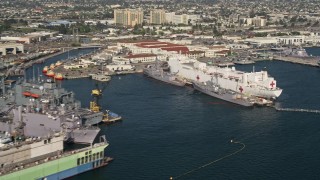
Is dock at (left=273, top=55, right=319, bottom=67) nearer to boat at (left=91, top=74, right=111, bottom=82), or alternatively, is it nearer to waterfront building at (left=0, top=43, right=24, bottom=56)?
boat at (left=91, top=74, right=111, bottom=82)

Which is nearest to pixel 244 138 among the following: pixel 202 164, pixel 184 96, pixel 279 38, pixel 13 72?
pixel 202 164

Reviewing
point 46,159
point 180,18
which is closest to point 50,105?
point 46,159

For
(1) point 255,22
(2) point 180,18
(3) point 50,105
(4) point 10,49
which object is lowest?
(3) point 50,105

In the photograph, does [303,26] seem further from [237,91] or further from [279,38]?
[237,91]

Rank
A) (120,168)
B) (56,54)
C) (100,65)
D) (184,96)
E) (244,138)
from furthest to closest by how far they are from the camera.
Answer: (56,54)
(100,65)
(184,96)
(244,138)
(120,168)

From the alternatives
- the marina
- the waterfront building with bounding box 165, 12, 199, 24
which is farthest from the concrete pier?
the waterfront building with bounding box 165, 12, 199, 24

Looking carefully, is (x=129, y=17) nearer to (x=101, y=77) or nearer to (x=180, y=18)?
(x=180, y=18)

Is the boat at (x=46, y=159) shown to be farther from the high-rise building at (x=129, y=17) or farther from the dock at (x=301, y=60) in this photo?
the high-rise building at (x=129, y=17)
